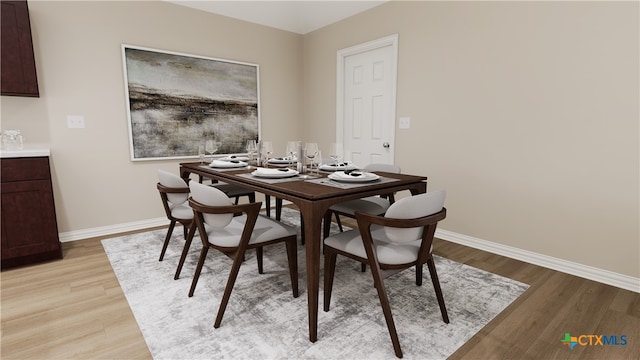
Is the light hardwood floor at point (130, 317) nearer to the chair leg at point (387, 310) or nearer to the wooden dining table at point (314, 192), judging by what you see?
the chair leg at point (387, 310)

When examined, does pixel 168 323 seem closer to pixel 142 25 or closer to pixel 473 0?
pixel 142 25

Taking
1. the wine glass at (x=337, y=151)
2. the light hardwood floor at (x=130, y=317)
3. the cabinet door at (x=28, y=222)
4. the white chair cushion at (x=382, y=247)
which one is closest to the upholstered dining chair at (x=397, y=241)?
the white chair cushion at (x=382, y=247)

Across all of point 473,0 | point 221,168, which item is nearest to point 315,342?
point 221,168

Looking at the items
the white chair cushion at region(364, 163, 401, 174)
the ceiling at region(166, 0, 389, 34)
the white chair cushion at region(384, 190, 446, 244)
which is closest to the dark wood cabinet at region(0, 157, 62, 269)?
the ceiling at region(166, 0, 389, 34)

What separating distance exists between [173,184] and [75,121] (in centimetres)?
167

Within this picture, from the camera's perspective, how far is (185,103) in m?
3.69

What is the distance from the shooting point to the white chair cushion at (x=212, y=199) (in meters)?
1.71

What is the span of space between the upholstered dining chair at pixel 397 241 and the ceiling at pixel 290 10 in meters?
2.83

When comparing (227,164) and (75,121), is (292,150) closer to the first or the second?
(227,164)

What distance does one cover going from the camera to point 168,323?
5.98 ft

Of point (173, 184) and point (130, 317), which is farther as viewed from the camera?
point (173, 184)

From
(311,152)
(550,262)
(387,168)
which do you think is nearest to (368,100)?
(387,168)

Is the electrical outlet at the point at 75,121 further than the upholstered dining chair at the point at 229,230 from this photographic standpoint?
Yes

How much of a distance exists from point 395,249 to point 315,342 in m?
0.61
